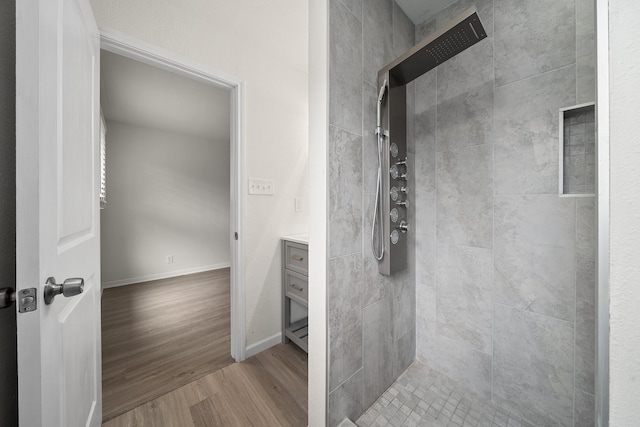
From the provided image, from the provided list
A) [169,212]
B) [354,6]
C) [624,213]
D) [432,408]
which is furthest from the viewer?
[169,212]

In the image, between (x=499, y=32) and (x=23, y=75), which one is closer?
(x=23, y=75)

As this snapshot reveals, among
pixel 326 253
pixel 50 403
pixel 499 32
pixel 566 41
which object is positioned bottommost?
pixel 50 403

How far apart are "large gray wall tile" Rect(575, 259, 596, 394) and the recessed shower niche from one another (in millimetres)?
345

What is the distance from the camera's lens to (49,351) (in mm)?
568

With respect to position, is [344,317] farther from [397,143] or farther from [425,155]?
[425,155]

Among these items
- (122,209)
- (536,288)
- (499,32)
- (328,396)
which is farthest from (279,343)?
(122,209)

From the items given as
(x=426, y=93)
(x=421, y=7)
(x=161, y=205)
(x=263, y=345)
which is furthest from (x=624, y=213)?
(x=161, y=205)

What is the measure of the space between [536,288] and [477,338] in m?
0.44

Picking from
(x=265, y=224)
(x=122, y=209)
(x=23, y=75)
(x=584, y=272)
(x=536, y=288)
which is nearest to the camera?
(x=23, y=75)

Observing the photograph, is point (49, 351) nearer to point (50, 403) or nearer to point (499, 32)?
point (50, 403)

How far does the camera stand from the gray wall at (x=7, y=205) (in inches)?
25.3

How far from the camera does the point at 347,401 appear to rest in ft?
3.65

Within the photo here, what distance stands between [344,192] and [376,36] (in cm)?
92

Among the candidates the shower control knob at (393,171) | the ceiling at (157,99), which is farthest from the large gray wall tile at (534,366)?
the ceiling at (157,99)
